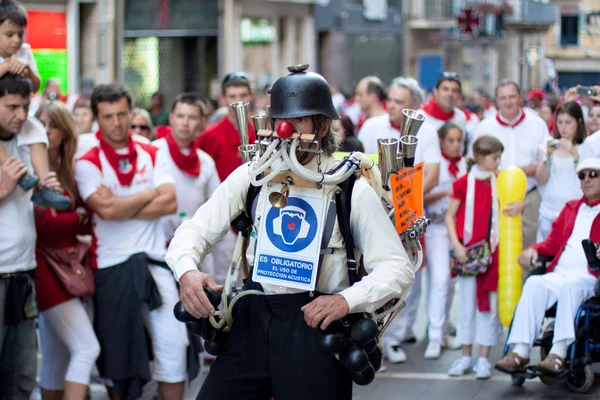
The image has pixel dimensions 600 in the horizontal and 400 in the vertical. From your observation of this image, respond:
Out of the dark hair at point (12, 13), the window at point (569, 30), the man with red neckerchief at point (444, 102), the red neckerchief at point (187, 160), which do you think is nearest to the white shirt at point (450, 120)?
the man with red neckerchief at point (444, 102)

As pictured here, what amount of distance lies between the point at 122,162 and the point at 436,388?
2.84m

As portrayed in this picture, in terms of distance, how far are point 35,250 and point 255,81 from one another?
24.5m

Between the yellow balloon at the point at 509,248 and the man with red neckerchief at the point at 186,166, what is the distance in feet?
7.07

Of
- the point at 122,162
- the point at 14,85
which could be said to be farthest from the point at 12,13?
the point at 122,162

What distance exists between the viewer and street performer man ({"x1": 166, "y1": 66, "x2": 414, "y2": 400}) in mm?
4434

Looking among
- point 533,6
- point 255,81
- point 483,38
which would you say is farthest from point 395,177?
point 533,6

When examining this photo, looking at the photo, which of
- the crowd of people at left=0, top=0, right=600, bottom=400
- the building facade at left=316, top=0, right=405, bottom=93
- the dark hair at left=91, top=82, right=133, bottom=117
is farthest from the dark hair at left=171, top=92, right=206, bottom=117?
the building facade at left=316, top=0, right=405, bottom=93

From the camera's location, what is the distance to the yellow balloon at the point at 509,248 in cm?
821

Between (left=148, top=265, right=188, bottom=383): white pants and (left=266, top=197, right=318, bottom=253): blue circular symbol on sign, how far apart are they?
8.01ft

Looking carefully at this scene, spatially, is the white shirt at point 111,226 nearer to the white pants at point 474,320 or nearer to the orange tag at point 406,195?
the orange tag at point 406,195

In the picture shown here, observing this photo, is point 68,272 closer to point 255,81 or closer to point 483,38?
point 255,81

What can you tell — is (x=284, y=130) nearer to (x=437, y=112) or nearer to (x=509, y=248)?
(x=509, y=248)

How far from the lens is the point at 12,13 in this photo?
22.3ft

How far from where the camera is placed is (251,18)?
31.0m
